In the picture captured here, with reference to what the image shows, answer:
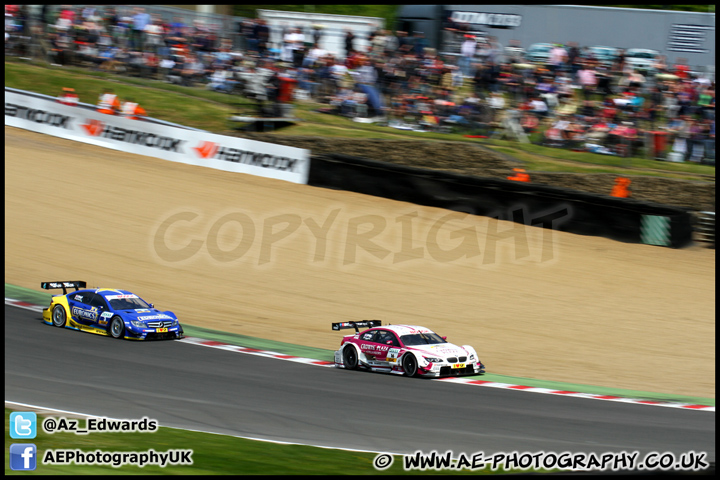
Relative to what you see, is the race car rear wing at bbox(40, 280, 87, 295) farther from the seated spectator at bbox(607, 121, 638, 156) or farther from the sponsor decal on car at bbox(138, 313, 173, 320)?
the seated spectator at bbox(607, 121, 638, 156)

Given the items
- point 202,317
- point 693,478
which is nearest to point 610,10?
point 202,317

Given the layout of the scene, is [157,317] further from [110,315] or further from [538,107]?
[538,107]

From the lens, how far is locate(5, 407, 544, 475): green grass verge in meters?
6.70

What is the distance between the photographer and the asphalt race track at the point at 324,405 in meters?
8.73

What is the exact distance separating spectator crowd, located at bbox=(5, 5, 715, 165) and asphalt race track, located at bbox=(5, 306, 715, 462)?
40.8ft

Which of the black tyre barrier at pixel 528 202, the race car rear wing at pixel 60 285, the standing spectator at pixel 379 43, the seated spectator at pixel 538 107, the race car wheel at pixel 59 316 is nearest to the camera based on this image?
the race car rear wing at pixel 60 285

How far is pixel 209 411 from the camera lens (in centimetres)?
955

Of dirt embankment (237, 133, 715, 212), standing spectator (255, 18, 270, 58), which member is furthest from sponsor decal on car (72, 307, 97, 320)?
standing spectator (255, 18, 270, 58)

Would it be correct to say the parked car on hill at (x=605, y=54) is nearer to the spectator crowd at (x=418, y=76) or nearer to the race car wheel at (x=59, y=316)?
the spectator crowd at (x=418, y=76)

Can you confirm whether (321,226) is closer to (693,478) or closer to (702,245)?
(702,245)

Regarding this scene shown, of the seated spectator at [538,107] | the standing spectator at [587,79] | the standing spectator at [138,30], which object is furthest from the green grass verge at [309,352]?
the standing spectator at [138,30]

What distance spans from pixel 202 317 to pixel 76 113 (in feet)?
49.0

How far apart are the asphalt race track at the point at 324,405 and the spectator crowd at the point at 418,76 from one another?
490 inches

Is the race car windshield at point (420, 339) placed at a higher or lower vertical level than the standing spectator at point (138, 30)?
lower
